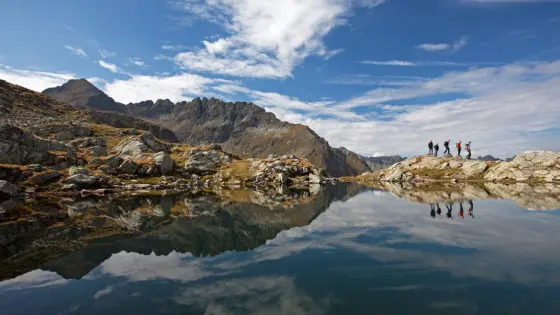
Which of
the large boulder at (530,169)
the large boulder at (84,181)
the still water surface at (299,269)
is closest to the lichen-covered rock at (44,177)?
the large boulder at (84,181)

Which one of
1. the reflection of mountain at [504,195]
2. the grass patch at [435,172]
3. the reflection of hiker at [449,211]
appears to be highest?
the grass patch at [435,172]

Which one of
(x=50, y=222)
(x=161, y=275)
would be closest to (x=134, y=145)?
(x=50, y=222)

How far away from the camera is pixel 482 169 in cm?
11462

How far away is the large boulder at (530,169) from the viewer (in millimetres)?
97031

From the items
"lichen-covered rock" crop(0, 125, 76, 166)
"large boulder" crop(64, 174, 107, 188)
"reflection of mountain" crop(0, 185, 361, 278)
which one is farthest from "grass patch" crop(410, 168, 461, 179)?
"lichen-covered rock" crop(0, 125, 76, 166)

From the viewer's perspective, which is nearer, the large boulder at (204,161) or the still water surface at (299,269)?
the still water surface at (299,269)

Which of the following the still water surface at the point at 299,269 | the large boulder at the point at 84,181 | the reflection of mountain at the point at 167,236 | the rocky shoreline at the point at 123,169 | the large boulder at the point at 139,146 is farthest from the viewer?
the large boulder at the point at 139,146

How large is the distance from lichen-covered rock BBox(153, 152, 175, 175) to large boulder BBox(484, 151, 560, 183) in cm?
13526

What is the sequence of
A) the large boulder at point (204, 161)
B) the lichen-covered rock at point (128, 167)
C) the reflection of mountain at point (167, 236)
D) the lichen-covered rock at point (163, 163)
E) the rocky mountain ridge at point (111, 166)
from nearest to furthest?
the reflection of mountain at point (167, 236) → the rocky mountain ridge at point (111, 166) → the lichen-covered rock at point (128, 167) → the lichen-covered rock at point (163, 163) → the large boulder at point (204, 161)

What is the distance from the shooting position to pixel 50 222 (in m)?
42.2

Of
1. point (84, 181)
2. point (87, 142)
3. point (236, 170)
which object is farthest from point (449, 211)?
point (87, 142)

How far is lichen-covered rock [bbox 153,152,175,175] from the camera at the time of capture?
5364 inches

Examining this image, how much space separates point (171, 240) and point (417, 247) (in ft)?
80.4

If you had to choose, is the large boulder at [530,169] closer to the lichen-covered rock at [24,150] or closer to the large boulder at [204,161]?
the large boulder at [204,161]
